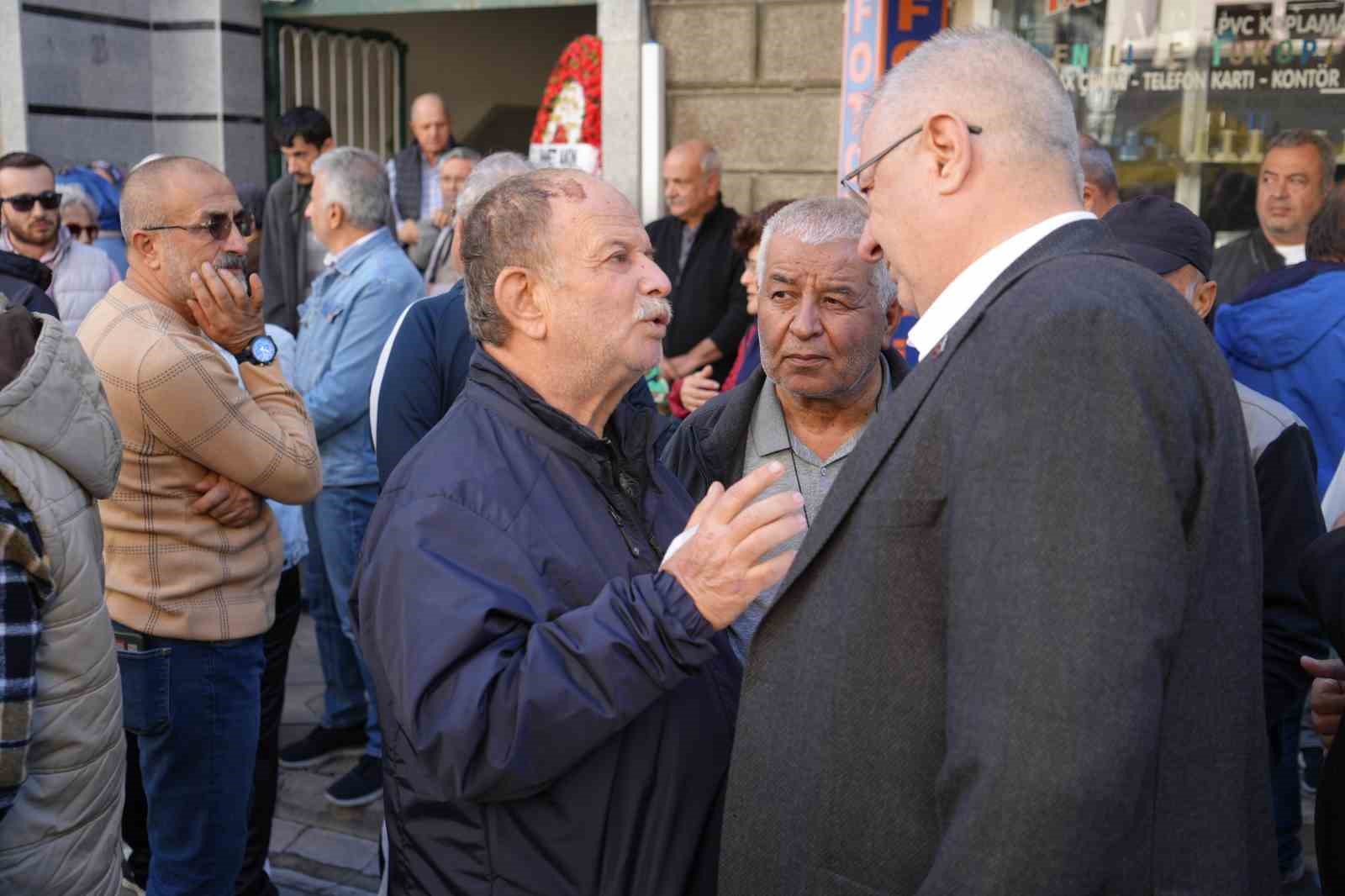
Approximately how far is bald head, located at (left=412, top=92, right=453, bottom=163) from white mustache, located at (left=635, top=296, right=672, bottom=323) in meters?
5.36

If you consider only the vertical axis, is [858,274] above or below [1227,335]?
above

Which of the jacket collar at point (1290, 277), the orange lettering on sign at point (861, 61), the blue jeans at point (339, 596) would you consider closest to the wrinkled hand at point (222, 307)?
the blue jeans at point (339, 596)

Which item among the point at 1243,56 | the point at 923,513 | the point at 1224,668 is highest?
the point at 1243,56

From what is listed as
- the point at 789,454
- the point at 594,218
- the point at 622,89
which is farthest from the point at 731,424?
the point at 622,89

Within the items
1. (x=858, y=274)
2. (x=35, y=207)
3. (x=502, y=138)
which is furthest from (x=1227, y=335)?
(x=502, y=138)

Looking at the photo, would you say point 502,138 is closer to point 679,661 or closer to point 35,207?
point 35,207

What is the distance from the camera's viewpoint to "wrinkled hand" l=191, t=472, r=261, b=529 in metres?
2.89

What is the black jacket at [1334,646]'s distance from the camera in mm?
1975

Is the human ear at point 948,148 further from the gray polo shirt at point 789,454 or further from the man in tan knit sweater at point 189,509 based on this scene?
the man in tan knit sweater at point 189,509

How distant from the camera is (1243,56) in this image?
570 cm

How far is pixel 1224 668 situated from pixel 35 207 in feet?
18.2

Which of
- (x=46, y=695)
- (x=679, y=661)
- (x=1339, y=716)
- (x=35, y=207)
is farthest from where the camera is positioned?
(x=35, y=207)

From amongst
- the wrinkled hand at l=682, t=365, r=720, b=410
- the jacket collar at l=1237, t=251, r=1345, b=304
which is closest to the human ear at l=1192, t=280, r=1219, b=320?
the jacket collar at l=1237, t=251, r=1345, b=304

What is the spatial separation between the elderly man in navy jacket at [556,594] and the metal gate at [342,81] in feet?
22.4
